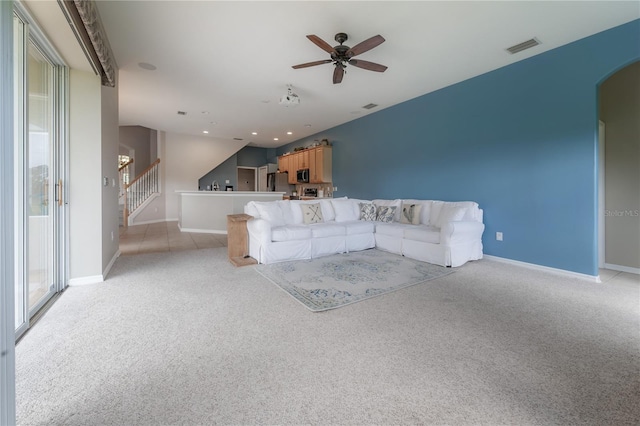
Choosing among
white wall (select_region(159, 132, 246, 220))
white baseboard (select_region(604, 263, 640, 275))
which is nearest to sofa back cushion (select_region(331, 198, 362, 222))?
white baseboard (select_region(604, 263, 640, 275))

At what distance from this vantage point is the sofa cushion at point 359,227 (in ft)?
15.4

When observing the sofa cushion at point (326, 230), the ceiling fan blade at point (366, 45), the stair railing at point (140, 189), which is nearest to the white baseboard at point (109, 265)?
the sofa cushion at point (326, 230)

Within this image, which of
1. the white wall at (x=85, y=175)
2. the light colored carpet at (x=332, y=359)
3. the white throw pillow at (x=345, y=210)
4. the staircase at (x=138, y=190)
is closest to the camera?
the light colored carpet at (x=332, y=359)

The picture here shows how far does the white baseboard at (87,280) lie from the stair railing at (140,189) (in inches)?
211

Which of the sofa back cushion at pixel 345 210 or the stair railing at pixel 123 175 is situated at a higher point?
the stair railing at pixel 123 175

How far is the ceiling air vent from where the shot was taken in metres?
3.31

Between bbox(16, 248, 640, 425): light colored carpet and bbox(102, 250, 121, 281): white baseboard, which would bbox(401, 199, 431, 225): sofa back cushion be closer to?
bbox(16, 248, 640, 425): light colored carpet

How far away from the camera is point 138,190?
822cm

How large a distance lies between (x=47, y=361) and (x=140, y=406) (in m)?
0.87

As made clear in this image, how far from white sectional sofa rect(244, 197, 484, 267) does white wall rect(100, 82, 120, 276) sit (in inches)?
71.2

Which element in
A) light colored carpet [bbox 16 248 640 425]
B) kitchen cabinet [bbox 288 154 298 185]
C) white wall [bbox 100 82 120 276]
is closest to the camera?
light colored carpet [bbox 16 248 640 425]

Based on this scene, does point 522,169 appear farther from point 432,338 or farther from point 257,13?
point 257,13

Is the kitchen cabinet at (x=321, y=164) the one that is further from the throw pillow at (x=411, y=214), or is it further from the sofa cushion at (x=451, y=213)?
the sofa cushion at (x=451, y=213)

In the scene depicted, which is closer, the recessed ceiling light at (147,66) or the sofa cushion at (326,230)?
the recessed ceiling light at (147,66)
